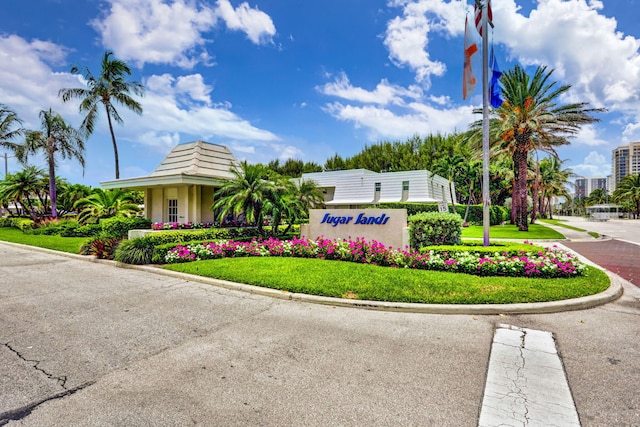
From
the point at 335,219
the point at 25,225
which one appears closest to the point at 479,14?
the point at 335,219

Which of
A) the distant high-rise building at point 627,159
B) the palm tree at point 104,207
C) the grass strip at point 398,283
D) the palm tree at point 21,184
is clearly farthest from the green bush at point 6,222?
the distant high-rise building at point 627,159

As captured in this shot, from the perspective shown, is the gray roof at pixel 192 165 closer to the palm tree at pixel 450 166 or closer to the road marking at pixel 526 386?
the road marking at pixel 526 386

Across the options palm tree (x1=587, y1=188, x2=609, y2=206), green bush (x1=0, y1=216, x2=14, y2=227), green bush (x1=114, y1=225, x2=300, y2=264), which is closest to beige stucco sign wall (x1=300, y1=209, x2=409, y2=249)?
green bush (x1=114, y1=225, x2=300, y2=264)

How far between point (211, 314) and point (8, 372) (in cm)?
267

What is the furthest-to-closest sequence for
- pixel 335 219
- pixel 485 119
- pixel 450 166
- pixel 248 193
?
pixel 450 166, pixel 248 193, pixel 335 219, pixel 485 119

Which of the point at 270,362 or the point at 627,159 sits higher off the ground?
the point at 627,159

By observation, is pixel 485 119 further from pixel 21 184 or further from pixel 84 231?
pixel 21 184

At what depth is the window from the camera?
17906 millimetres

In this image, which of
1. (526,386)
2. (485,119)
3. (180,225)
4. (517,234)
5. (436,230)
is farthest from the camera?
(517,234)

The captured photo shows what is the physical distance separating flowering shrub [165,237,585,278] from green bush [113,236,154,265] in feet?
2.34

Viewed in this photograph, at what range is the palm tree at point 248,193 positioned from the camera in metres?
13.1

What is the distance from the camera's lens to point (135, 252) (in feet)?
36.8

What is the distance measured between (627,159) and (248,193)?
6327 inches

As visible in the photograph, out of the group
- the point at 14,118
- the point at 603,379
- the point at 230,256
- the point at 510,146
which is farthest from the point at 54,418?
the point at 14,118
